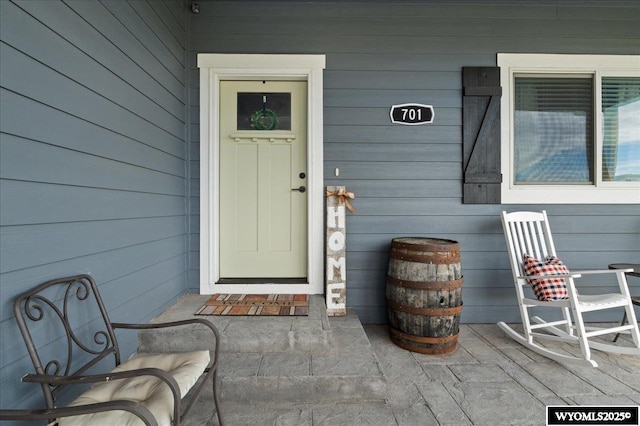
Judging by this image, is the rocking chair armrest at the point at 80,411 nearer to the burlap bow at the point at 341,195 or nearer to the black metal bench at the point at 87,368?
the black metal bench at the point at 87,368

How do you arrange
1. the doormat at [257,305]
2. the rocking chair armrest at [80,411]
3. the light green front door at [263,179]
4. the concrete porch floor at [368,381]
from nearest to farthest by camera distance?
the rocking chair armrest at [80,411] < the concrete porch floor at [368,381] < the doormat at [257,305] < the light green front door at [263,179]

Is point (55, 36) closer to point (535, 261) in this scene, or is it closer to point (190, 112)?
point (190, 112)

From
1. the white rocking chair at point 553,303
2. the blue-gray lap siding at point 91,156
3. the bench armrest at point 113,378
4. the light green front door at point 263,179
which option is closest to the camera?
the bench armrest at point 113,378

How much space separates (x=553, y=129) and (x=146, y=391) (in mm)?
3475

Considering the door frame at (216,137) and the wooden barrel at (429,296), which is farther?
the door frame at (216,137)

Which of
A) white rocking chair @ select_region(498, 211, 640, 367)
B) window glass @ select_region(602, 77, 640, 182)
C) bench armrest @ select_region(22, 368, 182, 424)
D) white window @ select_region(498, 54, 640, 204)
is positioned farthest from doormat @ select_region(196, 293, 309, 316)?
window glass @ select_region(602, 77, 640, 182)

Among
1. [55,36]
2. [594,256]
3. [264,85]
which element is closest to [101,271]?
[55,36]

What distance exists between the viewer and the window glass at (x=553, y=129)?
8.80ft

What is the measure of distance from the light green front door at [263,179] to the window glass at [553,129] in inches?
77.2

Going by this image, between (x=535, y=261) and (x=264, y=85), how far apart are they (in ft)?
8.69

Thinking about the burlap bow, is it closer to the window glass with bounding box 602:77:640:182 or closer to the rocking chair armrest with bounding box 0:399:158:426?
the rocking chair armrest with bounding box 0:399:158:426

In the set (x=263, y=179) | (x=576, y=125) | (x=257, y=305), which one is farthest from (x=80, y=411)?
(x=576, y=125)

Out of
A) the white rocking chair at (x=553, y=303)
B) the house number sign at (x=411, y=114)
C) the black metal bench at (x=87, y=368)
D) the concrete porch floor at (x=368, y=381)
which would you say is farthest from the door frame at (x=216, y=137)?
the white rocking chair at (x=553, y=303)

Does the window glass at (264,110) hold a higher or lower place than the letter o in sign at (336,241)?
higher
